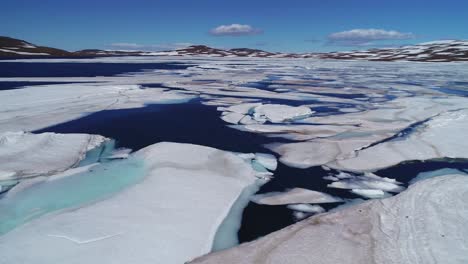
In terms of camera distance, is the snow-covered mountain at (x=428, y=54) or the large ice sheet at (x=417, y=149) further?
the snow-covered mountain at (x=428, y=54)

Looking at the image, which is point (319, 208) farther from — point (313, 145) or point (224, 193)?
point (313, 145)

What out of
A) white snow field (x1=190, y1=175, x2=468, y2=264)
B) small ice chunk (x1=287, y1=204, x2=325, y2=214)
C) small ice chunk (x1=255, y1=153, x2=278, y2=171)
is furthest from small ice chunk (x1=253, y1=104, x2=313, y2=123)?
white snow field (x1=190, y1=175, x2=468, y2=264)

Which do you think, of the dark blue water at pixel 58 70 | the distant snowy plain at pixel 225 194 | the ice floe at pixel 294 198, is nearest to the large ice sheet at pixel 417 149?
the distant snowy plain at pixel 225 194

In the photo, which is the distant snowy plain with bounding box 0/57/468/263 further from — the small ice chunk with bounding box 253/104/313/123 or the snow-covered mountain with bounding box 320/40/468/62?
the snow-covered mountain with bounding box 320/40/468/62

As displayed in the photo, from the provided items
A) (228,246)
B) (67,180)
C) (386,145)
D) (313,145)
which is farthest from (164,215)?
(386,145)

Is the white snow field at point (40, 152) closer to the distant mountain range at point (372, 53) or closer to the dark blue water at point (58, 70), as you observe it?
the dark blue water at point (58, 70)

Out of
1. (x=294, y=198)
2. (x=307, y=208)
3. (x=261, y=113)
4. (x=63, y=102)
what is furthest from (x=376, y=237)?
(x=63, y=102)

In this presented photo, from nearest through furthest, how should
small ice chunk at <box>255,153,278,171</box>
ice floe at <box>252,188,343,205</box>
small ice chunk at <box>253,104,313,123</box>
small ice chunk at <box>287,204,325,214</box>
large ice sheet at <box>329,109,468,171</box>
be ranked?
small ice chunk at <box>287,204,325,214</box> → ice floe at <box>252,188,343,205</box> → small ice chunk at <box>255,153,278,171</box> → large ice sheet at <box>329,109,468,171</box> → small ice chunk at <box>253,104,313,123</box>

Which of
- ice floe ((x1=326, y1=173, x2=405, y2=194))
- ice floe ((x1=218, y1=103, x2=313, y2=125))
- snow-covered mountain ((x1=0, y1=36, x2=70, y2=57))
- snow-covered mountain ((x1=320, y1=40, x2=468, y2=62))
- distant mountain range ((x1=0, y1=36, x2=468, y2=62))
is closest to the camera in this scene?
ice floe ((x1=326, y1=173, x2=405, y2=194))
